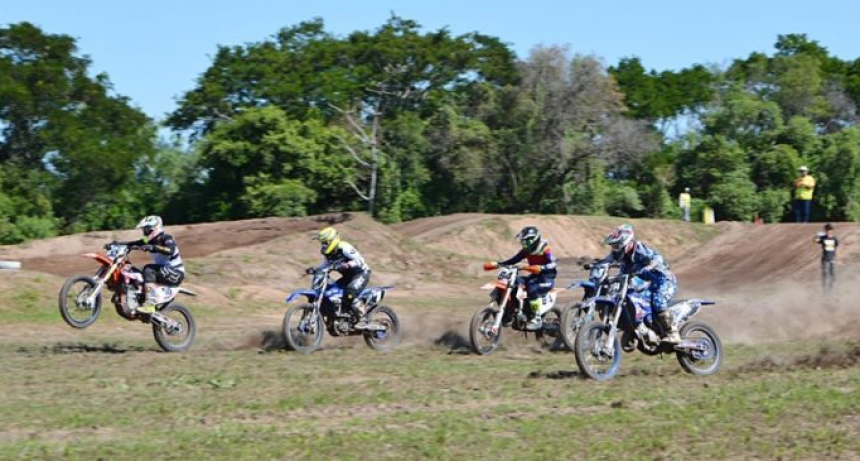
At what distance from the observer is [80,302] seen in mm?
18500

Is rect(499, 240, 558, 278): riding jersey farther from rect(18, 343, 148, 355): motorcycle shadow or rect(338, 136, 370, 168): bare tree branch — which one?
rect(338, 136, 370, 168): bare tree branch

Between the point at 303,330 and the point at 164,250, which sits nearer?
the point at 303,330

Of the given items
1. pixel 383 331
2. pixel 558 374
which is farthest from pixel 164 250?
pixel 558 374

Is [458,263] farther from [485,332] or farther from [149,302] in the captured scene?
[149,302]

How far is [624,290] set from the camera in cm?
1454

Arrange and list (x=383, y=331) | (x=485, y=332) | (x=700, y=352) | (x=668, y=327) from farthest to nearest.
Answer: (x=383, y=331) < (x=485, y=332) < (x=700, y=352) < (x=668, y=327)

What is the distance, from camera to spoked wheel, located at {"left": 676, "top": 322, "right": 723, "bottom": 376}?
15258 millimetres

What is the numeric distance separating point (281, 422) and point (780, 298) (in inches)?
515

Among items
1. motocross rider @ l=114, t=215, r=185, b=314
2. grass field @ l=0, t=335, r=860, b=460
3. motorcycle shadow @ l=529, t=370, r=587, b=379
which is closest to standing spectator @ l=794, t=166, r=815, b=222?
grass field @ l=0, t=335, r=860, b=460

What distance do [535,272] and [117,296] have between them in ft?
20.3

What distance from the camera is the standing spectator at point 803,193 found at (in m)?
37.4

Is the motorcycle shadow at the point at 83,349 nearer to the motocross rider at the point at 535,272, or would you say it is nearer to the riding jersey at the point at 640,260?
the motocross rider at the point at 535,272

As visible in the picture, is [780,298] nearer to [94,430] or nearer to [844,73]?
[94,430]

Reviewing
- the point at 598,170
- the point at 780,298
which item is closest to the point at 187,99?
the point at 598,170
